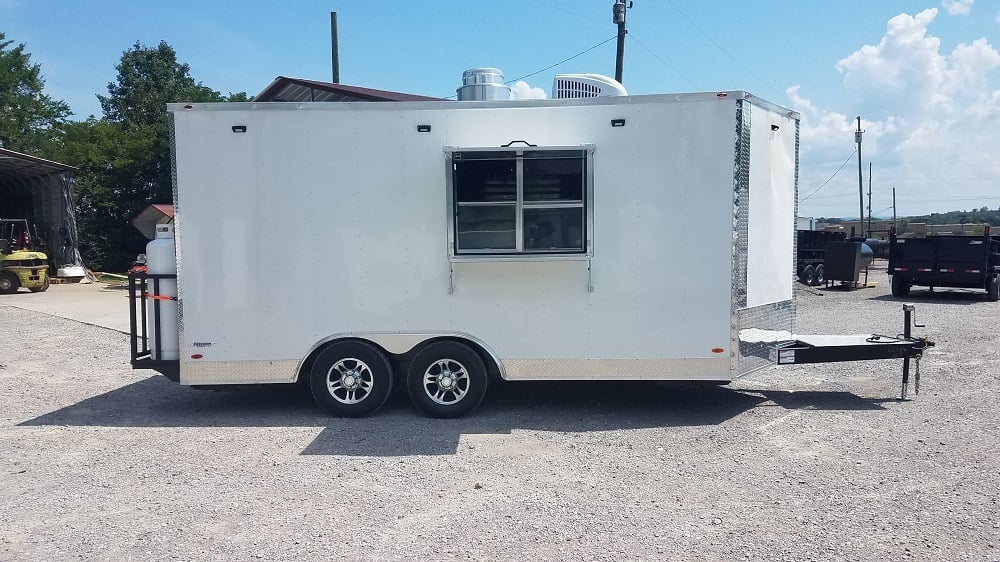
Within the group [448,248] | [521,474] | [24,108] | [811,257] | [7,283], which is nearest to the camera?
[521,474]

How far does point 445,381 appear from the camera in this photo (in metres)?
6.48

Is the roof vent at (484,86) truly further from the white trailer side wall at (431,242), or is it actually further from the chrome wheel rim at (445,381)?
the chrome wheel rim at (445,381)

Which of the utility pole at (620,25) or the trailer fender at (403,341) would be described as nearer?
the trailer fender at (403,341)

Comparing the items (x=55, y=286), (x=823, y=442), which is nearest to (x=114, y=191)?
(x=55, y=286)

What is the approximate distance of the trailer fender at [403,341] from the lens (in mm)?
6430

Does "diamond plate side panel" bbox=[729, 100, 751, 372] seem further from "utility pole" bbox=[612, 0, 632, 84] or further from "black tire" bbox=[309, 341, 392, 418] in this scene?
"utility pole" bbox=[612, 0, 632, 84]

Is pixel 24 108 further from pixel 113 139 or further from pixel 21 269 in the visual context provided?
pixel 21 269

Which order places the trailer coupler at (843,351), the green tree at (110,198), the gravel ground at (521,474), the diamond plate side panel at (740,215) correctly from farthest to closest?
the green tree at (110,198), the trailer coupler at (843,351), the diamond plate side panel at (740,215), the gravel ground at (521,474)

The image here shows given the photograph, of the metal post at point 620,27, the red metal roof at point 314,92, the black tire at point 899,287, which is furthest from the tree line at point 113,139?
the black tire at point 899,287

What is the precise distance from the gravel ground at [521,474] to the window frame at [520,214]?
1.58 m

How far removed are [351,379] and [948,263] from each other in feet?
56.4

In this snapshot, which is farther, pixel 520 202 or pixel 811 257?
pixel 811 257

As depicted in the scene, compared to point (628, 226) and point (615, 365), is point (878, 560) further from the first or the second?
point (628, 226)

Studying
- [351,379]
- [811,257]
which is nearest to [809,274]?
[811,257]
